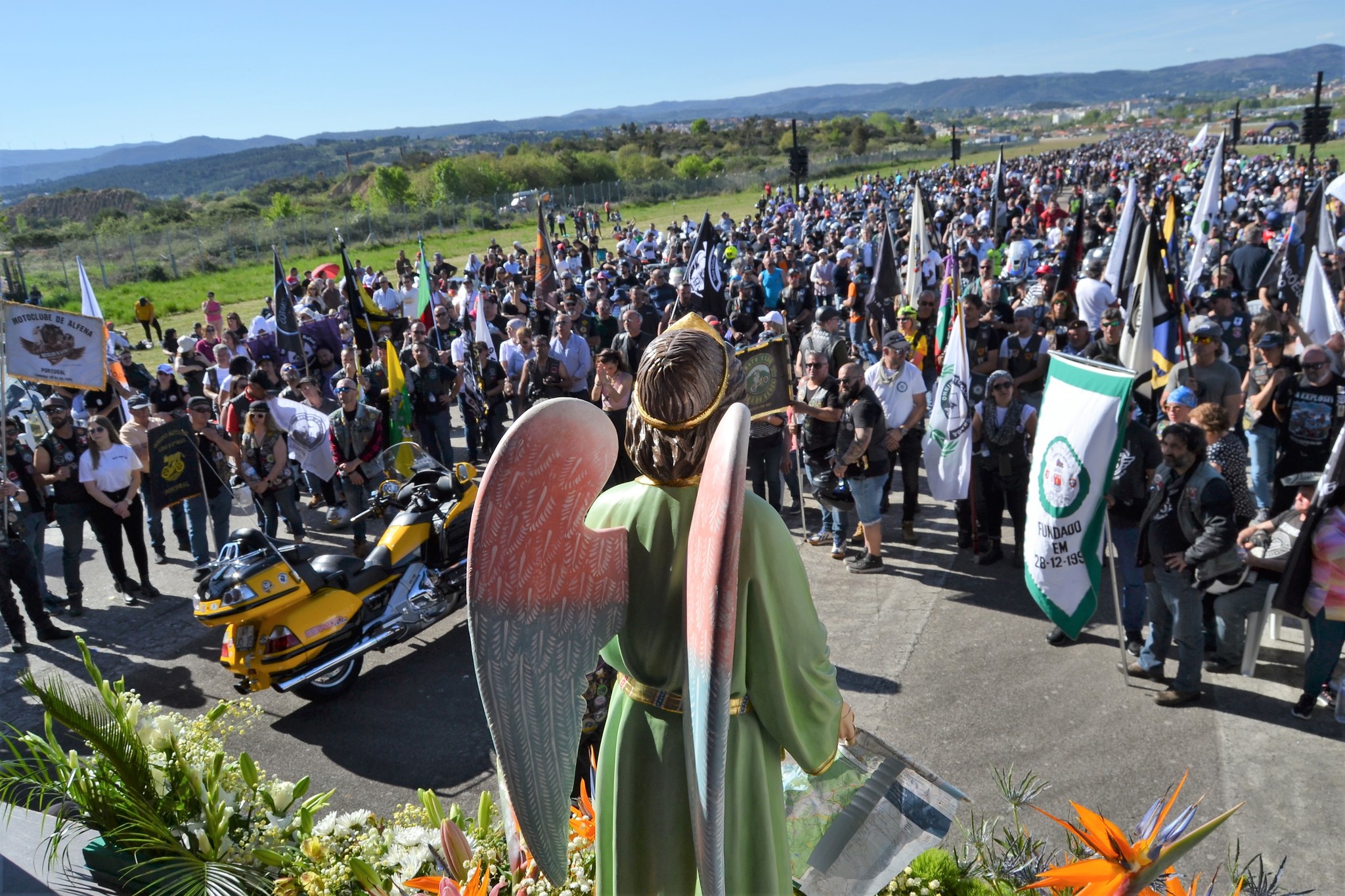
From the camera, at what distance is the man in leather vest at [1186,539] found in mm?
4934

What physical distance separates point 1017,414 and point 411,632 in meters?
4.68

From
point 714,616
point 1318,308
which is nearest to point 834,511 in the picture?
point 1318,308

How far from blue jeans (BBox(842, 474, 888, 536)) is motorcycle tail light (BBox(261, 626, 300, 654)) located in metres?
4.26

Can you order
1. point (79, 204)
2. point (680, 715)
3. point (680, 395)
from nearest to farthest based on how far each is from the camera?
1. point (680, 395)
2. point (680, 715)
3. point (79, 204)

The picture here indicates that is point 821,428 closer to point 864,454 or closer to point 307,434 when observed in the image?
point 864,454

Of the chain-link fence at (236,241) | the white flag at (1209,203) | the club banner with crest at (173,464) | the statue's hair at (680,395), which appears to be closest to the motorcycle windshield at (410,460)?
the club banner with crest at (173,464)

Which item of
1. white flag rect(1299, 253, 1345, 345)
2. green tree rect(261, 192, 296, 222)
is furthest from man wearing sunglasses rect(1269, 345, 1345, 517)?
green tree rect(261, 192, 296, 222)

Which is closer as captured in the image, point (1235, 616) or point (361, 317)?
point (1235, 616)

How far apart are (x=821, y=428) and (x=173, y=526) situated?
248 inches

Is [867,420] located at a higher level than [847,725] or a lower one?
lower

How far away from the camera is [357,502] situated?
895cm

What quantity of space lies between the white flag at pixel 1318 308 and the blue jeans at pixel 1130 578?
370 centimetres

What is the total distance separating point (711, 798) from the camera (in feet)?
5.92

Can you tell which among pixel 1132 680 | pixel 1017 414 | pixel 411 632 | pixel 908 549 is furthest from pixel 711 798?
pixel 908 549
